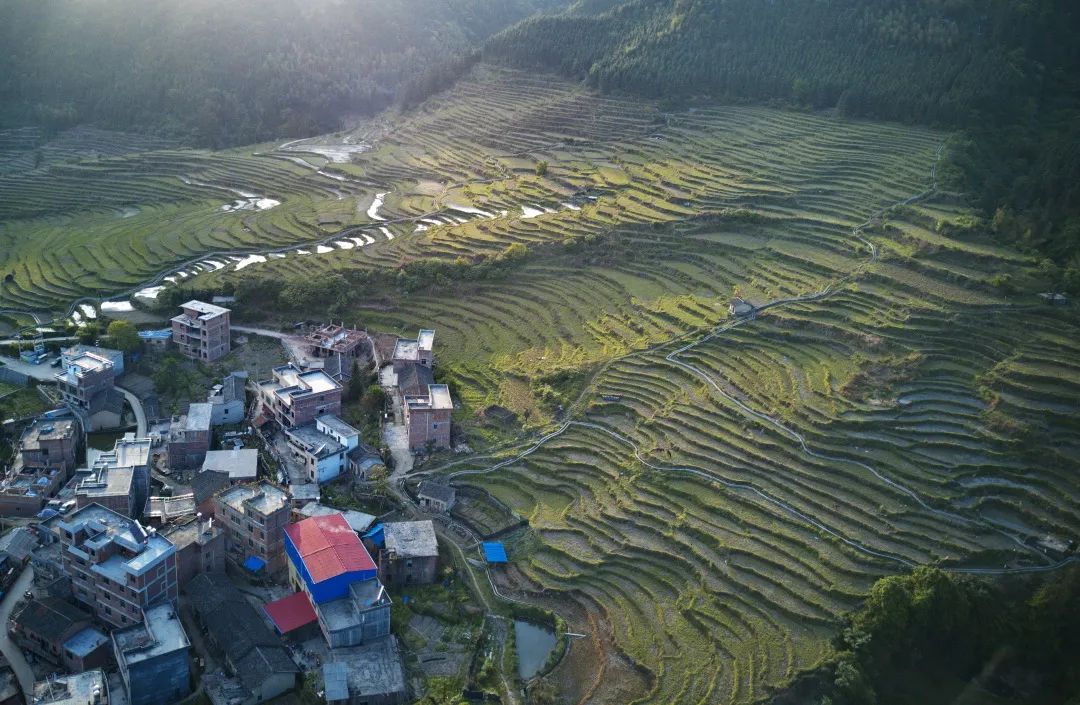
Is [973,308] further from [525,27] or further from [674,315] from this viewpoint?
[525,27]

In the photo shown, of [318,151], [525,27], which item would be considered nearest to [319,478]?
[318,151]

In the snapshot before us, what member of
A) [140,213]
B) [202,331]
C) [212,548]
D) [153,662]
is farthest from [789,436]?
[140,213]

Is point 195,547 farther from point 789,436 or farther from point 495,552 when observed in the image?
point 789,436

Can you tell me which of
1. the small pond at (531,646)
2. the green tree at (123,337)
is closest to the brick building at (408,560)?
the small pond at (531,646)

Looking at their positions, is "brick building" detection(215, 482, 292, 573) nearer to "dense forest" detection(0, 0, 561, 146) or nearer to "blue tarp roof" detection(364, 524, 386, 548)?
"blue tarp roof" detection(364, 524, 386, 548)

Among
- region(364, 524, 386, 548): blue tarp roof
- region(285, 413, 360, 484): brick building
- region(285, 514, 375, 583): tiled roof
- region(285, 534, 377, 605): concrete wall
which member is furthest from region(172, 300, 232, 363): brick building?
region(285, 534, 377, 605): concrete wall
